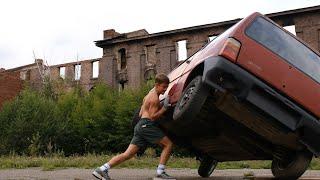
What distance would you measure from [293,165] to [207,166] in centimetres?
269

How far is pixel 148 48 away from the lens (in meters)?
44.4

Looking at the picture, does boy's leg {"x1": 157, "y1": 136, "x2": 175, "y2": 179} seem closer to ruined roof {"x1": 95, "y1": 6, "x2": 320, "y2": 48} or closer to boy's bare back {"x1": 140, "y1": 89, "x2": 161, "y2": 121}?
boy's bare back {"x1": 140, "y1": 89, "x2": 161, "y2": 121}

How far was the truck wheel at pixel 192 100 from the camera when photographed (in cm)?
624

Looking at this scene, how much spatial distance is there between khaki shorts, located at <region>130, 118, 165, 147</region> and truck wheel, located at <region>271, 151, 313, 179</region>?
1.82m

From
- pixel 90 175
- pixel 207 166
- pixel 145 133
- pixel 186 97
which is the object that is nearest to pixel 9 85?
pixel 90 175

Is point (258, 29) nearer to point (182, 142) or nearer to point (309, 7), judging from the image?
point (182, 142)

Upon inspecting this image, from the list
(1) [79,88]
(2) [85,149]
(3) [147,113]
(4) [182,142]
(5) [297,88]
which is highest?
(5) [297,88]

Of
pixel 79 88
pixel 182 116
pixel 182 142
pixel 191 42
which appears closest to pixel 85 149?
pixel 79 88

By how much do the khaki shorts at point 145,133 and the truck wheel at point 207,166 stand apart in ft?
6.92

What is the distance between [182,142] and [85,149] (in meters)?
28.2

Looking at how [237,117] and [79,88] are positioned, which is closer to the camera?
[237,117]

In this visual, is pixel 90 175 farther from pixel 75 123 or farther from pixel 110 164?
pixel 75 123

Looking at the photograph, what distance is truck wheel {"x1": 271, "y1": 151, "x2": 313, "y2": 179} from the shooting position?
6.73 meters

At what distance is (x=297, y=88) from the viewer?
6055 millimetres
